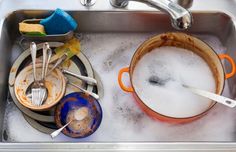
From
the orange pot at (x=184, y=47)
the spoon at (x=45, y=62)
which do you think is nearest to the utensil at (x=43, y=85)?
the spoon at (x=45, y=62)

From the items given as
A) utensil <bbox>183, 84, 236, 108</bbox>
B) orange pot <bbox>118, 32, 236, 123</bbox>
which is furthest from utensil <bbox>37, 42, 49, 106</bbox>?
utensil <bbox>183, 84, 236, 108</bbox>

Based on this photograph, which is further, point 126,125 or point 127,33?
point 127,33

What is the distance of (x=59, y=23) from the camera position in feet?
2.40

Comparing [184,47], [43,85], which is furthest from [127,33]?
[43,85]

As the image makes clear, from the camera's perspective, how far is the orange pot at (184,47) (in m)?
0.68

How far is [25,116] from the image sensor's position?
Result: 707 millimetres

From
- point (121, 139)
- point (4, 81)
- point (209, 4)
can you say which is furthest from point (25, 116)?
point (209, 4)

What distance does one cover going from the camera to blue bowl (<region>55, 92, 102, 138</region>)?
0.70 metres

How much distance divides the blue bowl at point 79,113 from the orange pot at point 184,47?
0.09m

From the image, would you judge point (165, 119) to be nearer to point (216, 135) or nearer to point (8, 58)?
point (216, 135)

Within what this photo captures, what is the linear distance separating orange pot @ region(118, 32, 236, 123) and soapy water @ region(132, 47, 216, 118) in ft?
0.05

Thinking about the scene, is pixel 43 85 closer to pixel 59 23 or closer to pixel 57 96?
pixel 57 96

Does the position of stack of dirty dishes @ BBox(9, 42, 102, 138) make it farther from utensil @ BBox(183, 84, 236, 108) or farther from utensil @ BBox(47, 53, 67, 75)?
utensil @ BBox(183, 84, 236, 108)

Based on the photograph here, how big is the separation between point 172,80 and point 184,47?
3.5 inches
